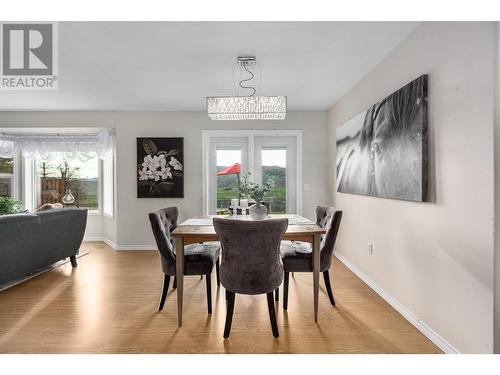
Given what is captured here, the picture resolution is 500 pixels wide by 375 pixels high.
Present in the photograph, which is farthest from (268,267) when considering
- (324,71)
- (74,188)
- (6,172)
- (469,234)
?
(6,172)

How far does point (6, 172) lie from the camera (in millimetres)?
5137

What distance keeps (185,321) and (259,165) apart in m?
2.87

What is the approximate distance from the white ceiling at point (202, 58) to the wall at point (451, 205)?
379 mm

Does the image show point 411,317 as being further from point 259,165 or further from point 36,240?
point 36,240

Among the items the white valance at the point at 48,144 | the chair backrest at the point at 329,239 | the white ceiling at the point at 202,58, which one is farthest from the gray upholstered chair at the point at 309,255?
the white valance at the point at 48,144

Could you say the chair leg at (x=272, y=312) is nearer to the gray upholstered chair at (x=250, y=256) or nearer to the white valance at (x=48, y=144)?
the gray upholstered chair at (x=250, y=256)

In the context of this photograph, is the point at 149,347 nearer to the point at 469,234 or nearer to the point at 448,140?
the point at 469,234

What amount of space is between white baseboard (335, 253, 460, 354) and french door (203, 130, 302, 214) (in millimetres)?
1724

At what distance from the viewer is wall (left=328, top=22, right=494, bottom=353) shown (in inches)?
59.2

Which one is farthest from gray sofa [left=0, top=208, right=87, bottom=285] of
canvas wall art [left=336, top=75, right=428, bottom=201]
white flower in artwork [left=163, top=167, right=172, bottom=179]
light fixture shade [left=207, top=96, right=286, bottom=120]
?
canvas wall art [left=336, top=75, right=428, bottom=201]

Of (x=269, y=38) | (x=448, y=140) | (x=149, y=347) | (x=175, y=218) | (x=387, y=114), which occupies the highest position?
(x=269, y=38)

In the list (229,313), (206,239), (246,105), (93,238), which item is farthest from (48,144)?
(229,313)

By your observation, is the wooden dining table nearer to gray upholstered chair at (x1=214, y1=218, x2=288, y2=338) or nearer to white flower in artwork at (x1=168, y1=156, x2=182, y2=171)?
gray upholstered chair at (x1=214, y1=218, x2=288, y2=338)

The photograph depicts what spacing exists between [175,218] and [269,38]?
6.49ft
